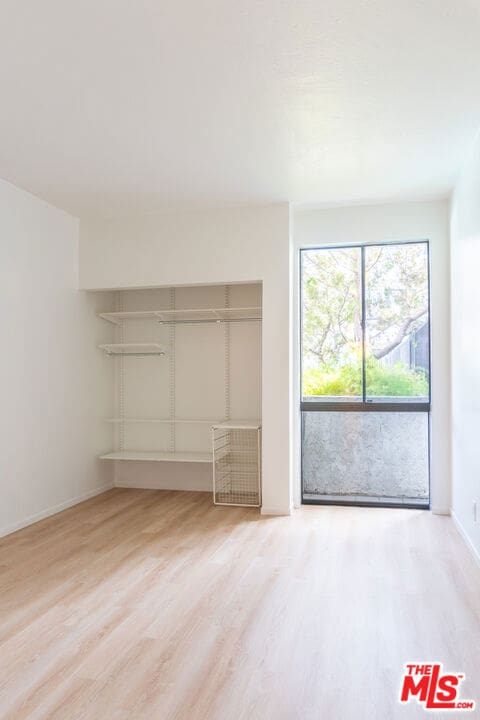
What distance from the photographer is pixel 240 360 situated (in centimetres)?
551

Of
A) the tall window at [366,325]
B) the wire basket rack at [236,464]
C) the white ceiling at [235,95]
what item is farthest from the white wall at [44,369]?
the tall window at [366,325]

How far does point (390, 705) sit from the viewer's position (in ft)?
6.48

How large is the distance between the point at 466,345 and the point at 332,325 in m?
1.40

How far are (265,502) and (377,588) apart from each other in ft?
5.74

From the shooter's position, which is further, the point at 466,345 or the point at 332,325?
the point at 332,325

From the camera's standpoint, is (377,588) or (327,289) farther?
(327,289)

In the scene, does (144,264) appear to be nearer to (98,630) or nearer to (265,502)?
(265,502)

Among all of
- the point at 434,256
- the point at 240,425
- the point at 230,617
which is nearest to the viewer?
the point at 230,617

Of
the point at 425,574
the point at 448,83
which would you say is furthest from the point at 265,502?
the point at 448,83

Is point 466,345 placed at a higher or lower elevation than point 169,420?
higher

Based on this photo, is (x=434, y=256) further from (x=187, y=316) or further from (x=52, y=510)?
(x=52, y=510)

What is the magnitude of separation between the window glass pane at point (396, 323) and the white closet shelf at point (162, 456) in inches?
66.1

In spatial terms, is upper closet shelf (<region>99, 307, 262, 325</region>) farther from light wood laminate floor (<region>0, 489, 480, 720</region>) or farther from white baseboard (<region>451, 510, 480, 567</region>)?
white baseboard (<region>451, 510, 480, 567</region>)

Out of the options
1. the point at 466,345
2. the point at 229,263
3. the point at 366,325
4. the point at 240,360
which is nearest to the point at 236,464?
the point at 240,360
